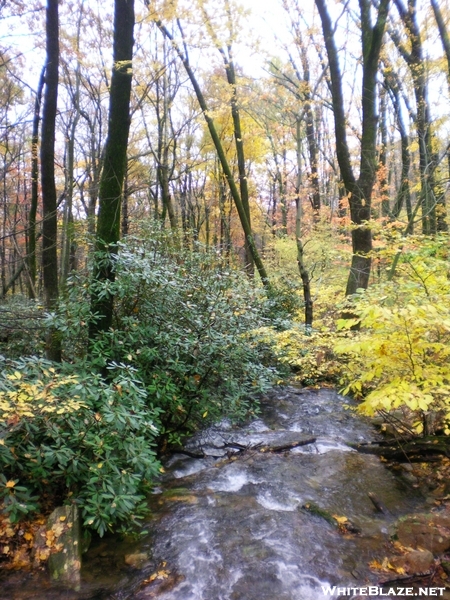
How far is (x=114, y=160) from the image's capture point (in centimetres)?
545

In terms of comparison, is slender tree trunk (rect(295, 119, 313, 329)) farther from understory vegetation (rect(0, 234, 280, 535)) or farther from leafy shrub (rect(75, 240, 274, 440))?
leafy shrub (rect(75, 240, 274, 440))

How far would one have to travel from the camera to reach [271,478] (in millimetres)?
5301

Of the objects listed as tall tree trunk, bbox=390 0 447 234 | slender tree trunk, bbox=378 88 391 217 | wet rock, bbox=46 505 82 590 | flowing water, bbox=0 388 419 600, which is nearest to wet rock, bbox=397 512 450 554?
flowing water, bbox=0 388 419 600

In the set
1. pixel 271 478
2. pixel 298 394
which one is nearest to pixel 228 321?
pixel 271 478

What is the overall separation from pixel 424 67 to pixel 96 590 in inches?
576

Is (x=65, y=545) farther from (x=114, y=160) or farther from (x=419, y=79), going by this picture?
(x=419, y=79)

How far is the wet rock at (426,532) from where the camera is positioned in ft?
11.7

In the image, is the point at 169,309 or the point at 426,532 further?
the point at 169,309

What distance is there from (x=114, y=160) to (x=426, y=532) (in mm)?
6117

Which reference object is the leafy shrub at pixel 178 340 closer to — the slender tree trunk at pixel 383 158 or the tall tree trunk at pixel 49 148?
the tall tree trunk at pixel 49 148

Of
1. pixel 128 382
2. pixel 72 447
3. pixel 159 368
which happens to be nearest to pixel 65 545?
pixel 72 447

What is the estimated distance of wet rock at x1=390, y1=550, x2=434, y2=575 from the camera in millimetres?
3367

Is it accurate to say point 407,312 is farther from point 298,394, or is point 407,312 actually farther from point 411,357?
point 298,394

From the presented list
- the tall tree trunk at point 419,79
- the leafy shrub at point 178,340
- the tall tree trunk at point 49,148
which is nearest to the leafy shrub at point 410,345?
the leafy shrub at point 178,340
